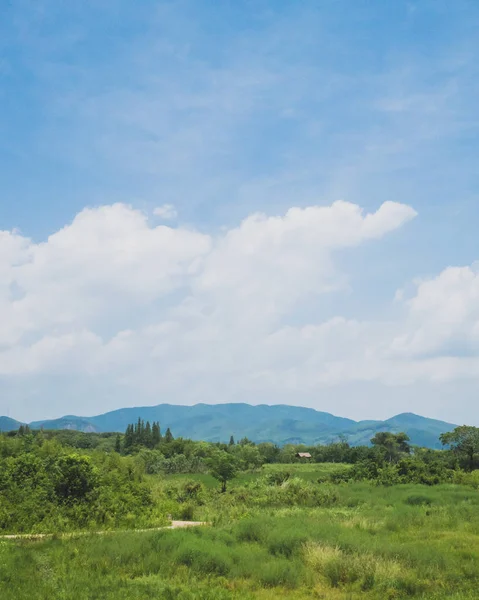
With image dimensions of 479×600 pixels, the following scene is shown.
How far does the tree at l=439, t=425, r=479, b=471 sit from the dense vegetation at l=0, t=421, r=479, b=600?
2300cm

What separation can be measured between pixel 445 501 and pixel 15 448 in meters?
26.1

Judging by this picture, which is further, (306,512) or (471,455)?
(471,455)

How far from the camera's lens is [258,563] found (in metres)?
17.0

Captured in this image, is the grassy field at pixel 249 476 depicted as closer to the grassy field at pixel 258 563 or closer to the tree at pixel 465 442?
the tree at pixel 465 442

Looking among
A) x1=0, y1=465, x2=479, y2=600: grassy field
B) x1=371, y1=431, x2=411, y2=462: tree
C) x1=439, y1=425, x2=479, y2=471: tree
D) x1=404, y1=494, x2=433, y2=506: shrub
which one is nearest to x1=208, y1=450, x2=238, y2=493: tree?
x1=404, y1=494, x2=433, y2=506: shrub

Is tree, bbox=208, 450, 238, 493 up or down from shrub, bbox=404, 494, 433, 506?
up

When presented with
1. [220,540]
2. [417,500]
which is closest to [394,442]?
[417,500]

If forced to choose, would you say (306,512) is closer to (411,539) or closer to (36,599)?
(411,539)

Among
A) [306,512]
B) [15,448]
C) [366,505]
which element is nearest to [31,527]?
[15,448]

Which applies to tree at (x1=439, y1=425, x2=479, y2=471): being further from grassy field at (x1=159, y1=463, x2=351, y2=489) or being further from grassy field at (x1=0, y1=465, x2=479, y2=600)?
grassy field at (x1=0, y1=465, x2=479, y2=600)

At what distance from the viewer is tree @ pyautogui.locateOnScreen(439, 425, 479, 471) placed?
198ft

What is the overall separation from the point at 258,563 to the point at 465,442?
52.3m

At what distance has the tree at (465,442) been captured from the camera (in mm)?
60219

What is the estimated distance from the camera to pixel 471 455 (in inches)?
2378
